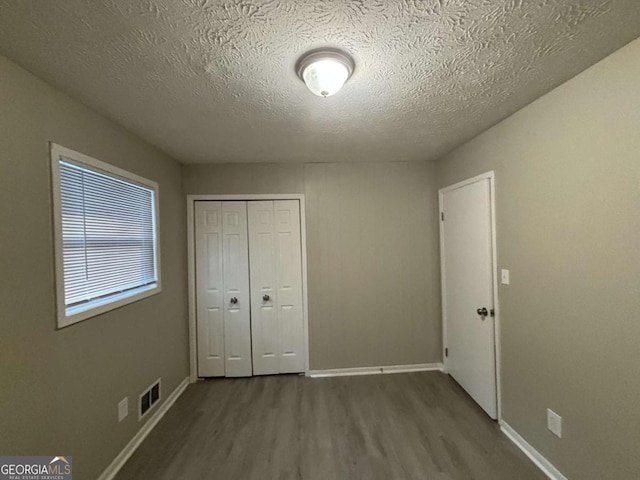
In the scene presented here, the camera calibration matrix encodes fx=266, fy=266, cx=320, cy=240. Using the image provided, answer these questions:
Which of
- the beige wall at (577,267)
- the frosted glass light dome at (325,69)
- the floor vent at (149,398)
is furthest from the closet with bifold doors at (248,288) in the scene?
the beige wall at (577,267)

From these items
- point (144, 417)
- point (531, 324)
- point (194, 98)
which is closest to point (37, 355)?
point (144, 417)

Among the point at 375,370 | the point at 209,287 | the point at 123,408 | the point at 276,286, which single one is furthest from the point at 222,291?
the point at 375,370

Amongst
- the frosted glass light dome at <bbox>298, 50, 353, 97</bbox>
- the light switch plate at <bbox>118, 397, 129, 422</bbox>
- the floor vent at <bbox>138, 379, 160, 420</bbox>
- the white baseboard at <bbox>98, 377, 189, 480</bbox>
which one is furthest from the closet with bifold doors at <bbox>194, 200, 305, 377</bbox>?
the frosted glass light dome at <bbox>298, 50, 353, 97</bbox>

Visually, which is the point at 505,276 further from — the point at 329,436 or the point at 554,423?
the point at 329,436

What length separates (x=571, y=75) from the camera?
56.3 inches

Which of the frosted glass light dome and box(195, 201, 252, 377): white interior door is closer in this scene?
the frosted glass light dome

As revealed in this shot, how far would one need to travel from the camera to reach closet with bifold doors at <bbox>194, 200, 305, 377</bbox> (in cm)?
302

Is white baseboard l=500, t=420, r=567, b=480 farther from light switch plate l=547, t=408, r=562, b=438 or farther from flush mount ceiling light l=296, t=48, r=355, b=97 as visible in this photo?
flush mount ceiling light l=296, t=48, r=355, b=97

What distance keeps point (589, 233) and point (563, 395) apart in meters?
0.97

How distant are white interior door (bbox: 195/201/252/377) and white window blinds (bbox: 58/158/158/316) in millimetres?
669

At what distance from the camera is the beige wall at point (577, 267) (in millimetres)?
1244

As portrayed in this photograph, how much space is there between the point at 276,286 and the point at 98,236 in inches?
67.9

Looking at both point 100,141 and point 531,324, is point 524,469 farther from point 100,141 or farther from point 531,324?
point 100,141

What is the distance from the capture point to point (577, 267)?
58.6 inches
